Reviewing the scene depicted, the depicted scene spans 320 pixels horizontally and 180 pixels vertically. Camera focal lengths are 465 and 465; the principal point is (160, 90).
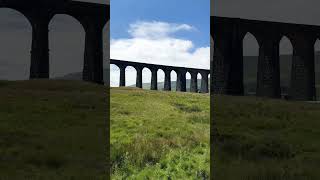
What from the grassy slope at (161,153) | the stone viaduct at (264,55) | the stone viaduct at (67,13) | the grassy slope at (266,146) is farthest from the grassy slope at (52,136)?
the stone viaduct at (264,55)

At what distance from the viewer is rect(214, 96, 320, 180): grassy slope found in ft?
47.3

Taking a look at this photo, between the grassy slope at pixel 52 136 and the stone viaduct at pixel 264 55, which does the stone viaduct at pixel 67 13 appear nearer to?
the grassy slope at pixel 52 136

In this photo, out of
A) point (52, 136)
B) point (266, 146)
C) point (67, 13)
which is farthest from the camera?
point (67, 13)

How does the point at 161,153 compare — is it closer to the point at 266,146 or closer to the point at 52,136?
the point at 266,146

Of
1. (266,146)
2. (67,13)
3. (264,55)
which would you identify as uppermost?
(67,13)

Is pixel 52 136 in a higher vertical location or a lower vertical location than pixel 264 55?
lower

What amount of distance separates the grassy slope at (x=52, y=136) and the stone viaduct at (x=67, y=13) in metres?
12.7

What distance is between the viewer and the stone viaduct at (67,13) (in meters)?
52.9

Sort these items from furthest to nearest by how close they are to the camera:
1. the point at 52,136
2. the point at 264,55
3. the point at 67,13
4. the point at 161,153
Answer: the point at 264,55, the point at 67,13, the point at 52,136, the point at 161,153

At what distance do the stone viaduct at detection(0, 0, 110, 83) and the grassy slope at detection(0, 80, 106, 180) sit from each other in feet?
41.5

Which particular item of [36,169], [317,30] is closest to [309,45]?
[317,30]

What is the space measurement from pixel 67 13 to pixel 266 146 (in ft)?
131

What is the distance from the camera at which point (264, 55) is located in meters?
63.8

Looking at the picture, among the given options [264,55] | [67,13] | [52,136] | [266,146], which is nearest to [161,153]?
[266,146]
